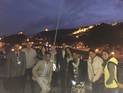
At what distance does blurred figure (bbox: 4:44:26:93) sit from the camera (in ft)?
51.2

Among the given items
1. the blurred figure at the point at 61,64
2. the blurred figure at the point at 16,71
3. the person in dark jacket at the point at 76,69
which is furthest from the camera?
the blurred figure at the point at 61,64

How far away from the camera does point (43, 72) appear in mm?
14727

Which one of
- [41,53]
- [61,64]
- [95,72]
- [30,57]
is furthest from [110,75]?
[41,53]

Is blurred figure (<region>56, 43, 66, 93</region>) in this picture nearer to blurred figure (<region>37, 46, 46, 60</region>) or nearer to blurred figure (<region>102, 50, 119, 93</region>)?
blurred figure (<region>37, 46, 46, 60</region>)

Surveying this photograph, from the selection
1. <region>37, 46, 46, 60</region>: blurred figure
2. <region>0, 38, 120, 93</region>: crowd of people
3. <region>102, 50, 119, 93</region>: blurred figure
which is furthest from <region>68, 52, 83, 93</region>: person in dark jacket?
<region>102, 50, 119, 93</region>: blurred figure

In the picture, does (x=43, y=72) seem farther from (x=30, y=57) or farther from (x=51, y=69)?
(x=30, y=57)

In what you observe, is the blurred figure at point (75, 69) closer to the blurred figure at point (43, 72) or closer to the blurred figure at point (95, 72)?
the blurred figure at point (95, 72)

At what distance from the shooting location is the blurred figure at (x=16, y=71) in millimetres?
15594

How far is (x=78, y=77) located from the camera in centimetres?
1465

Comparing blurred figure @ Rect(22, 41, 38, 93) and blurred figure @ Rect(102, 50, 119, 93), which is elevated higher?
blurred figure @ Rect(22, 41, 38, 93)

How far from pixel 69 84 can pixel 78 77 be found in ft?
2.87

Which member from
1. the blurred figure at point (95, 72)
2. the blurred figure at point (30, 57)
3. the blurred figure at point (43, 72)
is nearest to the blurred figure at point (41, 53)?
the blurred figure at point (30, 57)

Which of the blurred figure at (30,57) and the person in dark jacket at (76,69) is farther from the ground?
the blurred figure at (30,57)

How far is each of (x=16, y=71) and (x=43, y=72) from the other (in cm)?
128
